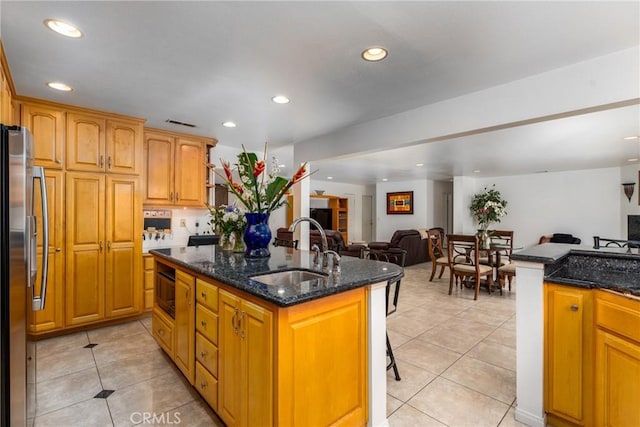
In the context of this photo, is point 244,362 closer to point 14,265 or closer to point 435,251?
point 14,265

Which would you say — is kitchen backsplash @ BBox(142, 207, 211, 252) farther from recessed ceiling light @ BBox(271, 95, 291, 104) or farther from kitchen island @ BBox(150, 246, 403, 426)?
recessed ceiling light @ BBox(271, 95, 291, 104)

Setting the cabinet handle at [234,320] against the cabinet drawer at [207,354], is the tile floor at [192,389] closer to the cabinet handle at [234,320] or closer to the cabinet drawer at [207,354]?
the cabinet drawer at [207,354]

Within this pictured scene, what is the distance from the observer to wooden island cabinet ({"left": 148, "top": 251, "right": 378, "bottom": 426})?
1.37m

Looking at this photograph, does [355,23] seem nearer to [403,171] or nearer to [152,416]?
[152,416]

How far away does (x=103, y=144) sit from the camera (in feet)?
10.6

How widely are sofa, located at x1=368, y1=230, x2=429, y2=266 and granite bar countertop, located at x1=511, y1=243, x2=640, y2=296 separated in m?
4.43

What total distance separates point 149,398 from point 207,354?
0.63m

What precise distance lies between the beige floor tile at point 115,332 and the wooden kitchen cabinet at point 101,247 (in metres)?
0.15

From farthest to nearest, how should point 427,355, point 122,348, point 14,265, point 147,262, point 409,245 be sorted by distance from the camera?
point 409,245, point 147,262, point 122,348, point 427,355, point 14,265

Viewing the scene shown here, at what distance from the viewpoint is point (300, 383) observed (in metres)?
1.42

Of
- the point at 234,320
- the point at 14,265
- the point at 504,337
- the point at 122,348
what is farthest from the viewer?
the point at 504,337

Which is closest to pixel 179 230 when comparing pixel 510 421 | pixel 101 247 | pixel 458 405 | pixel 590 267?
pixel 101 247

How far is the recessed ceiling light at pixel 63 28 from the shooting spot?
1.67 m

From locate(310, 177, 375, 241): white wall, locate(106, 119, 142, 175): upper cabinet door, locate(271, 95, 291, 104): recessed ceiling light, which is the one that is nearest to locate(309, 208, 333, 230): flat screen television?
locate(310, 177, 375, 241): white wall
